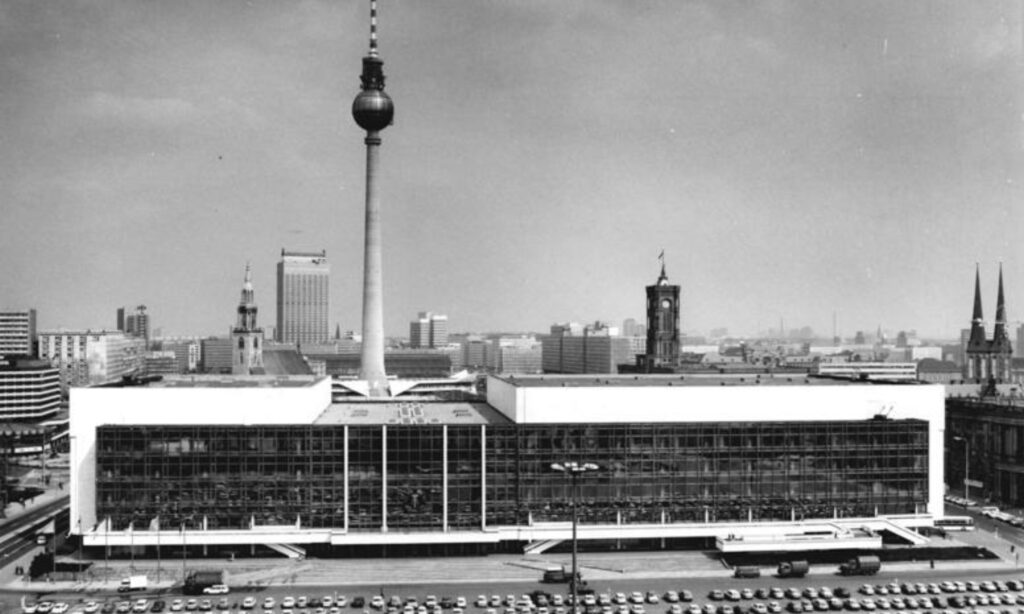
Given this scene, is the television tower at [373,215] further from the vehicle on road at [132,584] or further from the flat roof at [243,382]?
the vehicle on road at [132,584]

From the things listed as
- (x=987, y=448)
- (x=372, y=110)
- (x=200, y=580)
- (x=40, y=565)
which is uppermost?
(x=372, y=110)

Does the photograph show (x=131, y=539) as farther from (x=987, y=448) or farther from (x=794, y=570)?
(x=987, y=448)

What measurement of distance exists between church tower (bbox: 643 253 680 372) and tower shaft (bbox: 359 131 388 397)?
198ft

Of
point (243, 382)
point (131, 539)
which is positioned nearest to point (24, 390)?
point (243, 382)

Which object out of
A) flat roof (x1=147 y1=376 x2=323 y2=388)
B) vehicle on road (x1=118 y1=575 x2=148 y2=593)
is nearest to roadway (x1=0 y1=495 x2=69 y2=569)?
vehicle on road (x1=118 y1=575 x2=148 y2=593)

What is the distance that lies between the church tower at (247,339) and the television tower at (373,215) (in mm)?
44260

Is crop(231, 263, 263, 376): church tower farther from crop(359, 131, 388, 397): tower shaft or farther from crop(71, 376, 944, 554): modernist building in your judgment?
crop(71, 376, 944, 554): modernist building

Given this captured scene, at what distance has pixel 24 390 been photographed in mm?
185625

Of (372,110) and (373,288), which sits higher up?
(372,110)

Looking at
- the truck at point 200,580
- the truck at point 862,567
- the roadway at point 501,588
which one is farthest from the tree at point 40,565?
the truck at point 862,567

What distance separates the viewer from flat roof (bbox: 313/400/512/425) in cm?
9306

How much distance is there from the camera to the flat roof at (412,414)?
93062mm

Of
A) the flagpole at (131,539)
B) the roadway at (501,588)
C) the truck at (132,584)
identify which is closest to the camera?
the roadway at (501,588)

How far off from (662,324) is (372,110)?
7575 centimetres
